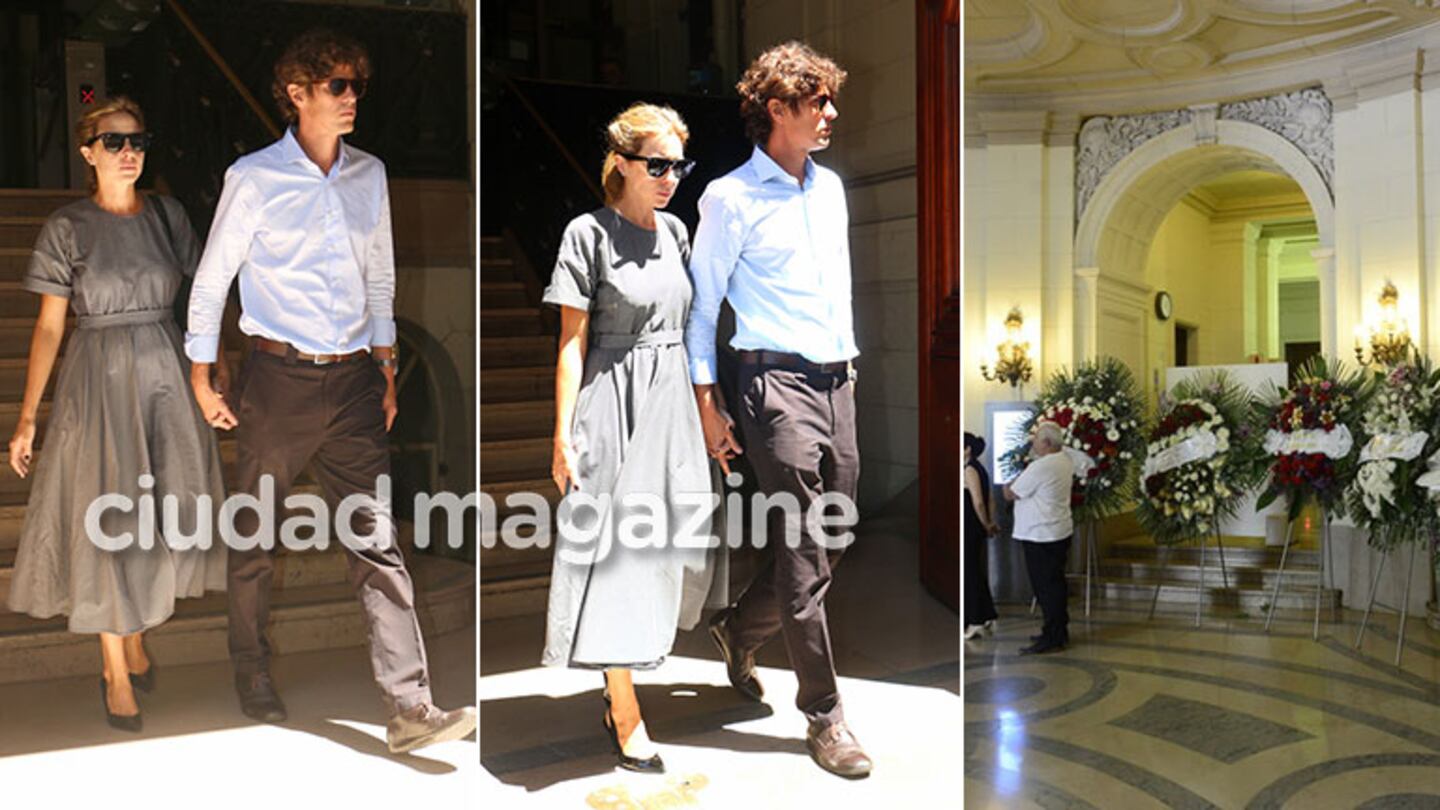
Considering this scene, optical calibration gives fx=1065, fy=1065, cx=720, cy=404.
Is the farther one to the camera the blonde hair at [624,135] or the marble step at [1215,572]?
the marble step at [1215,572]

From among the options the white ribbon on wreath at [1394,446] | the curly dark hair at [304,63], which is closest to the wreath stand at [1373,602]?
the white ribbon on wreath at [1394,446]

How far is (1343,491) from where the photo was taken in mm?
5816

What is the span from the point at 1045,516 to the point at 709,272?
2678mm

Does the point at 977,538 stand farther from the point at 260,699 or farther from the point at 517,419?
the point at 260,699

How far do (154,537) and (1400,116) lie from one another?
22.5 ft

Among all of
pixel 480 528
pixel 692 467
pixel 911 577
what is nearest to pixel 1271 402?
pixel 911 577

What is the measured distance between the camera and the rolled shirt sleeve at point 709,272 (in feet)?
11.0

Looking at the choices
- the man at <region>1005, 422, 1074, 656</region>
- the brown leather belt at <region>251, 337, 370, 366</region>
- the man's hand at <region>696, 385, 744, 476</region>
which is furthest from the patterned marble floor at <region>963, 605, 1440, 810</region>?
the brown leather belt at <region>251, 337, 370, 366</region>

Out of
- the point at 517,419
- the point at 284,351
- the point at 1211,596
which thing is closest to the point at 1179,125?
the point at 1211,596

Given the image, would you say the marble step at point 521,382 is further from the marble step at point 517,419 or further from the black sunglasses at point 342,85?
the black sunglasses at point 342,85

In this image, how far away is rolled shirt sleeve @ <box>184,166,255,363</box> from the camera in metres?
3.16

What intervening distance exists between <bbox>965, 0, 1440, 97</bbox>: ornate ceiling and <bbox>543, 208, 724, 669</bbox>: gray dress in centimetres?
315

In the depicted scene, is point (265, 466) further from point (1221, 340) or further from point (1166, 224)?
point (1166, 224)

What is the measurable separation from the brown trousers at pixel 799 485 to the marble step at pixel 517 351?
61 cm
